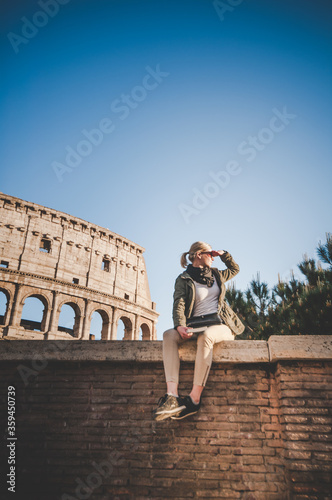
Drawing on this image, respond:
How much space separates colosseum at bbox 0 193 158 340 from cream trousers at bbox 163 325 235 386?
77.2 ft

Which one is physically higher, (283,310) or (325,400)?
(283,310)

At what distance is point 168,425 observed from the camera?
133 inches

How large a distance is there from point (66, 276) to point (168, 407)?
27591mm

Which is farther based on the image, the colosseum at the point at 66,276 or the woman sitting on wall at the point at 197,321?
the colosseum at the point at 66,276

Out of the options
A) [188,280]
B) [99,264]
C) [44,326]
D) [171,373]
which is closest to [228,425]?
[171,373]

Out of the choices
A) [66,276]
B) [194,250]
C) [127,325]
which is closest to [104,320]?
[127,325]

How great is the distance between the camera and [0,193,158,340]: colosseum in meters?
25.8

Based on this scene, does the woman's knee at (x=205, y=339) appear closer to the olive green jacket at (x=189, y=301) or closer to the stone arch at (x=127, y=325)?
the olive green jacket at (x=189, y=301)

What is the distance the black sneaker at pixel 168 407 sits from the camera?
9.63 feet

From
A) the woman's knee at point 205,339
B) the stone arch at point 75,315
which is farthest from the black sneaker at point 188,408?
the stone arch at point 75,315

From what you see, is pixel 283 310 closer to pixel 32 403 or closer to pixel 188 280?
pixel 188 280

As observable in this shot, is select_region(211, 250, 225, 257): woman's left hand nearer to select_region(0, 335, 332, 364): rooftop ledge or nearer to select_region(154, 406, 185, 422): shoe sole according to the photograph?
select_region(0, 335, 332, 364): rooftop ledge

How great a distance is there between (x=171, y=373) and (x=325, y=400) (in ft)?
5.05

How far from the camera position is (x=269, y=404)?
11.0ft
